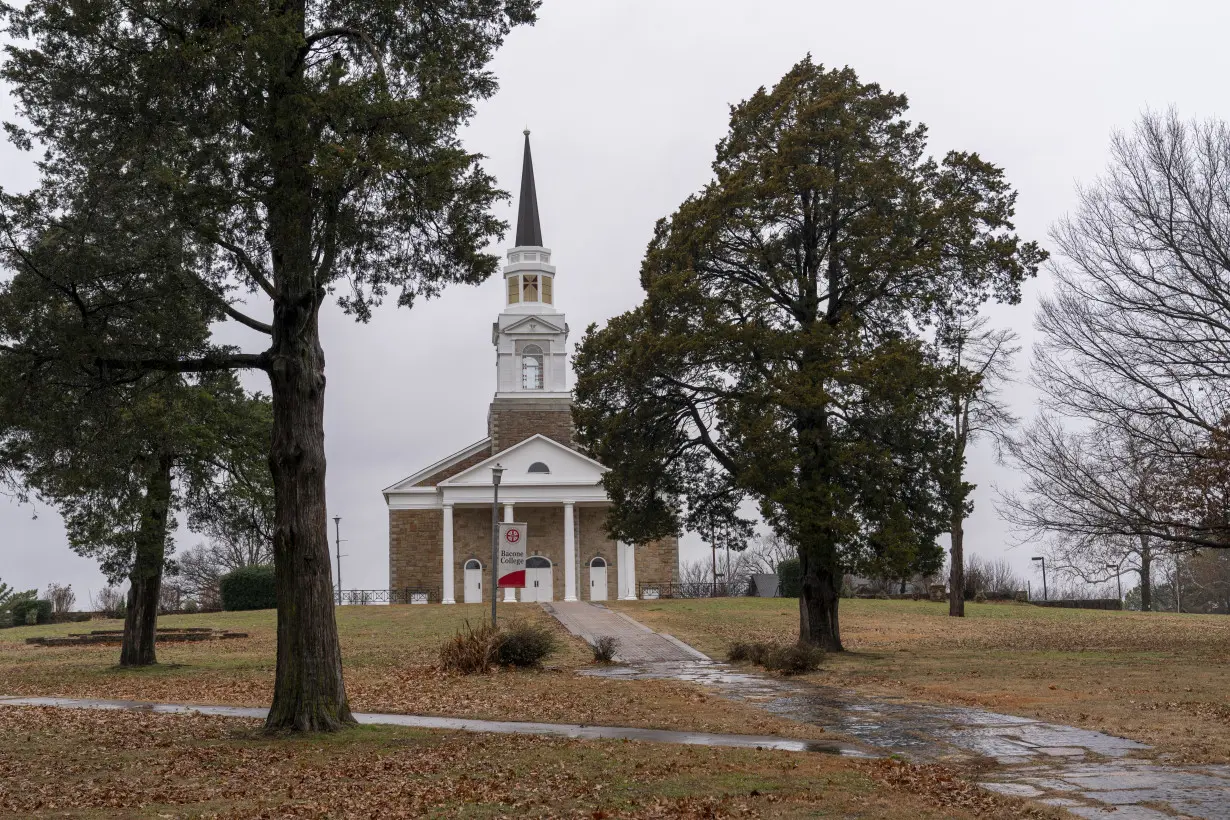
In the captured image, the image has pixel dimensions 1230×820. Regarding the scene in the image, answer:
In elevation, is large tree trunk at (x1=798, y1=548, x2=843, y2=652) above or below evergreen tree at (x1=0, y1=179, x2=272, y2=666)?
below

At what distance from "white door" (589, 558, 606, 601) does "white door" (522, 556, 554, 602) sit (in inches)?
71.2

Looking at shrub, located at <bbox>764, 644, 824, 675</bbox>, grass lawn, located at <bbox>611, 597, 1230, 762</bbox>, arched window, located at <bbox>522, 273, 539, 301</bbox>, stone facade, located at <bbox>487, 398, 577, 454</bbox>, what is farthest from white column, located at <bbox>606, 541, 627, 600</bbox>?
shrub, located at <bbox>764, 644, 824, 675</bbox>

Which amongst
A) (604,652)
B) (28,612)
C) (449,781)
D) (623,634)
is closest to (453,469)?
(28,612)

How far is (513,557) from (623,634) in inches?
283

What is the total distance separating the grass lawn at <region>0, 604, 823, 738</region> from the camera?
1414cm

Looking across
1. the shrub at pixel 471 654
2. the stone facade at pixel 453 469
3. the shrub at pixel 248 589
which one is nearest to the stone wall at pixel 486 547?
the stone facade at pixel 453 469

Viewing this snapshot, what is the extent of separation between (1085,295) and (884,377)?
274 inches

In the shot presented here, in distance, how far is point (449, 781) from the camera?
30.4ft

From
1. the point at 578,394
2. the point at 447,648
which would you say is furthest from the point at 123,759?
the point at 578,394

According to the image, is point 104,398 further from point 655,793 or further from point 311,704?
point 655,793

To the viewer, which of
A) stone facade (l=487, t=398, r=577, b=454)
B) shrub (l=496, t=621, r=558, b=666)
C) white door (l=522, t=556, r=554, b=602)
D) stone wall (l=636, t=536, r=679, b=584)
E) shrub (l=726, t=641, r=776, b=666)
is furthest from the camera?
stone facade (l=487, t=398, r=577, b=454)

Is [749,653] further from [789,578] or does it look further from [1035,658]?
[789,578]

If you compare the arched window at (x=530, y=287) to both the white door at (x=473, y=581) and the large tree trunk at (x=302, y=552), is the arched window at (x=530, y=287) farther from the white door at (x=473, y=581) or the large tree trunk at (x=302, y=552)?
the large tree trunk at (x=302, y=552)

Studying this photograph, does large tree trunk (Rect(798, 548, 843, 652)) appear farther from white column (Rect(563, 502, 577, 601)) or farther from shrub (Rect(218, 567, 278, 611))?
shrub (Rect(218, 567, 278, 611))
